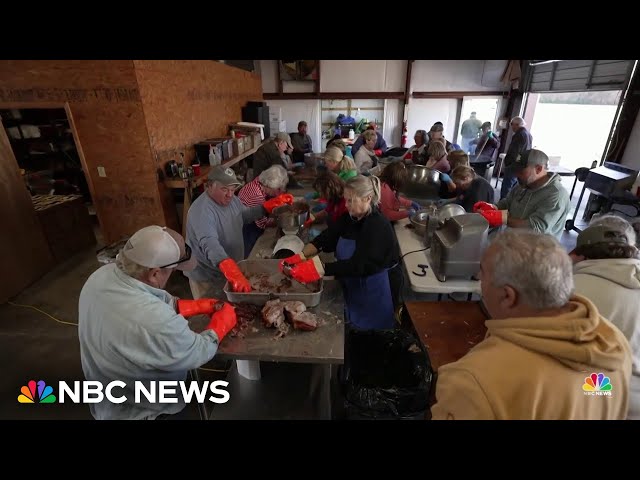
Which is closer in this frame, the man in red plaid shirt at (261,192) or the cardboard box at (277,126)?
the man in red plaid shirt at (261,192)

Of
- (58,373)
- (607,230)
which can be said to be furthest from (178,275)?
(607,230)

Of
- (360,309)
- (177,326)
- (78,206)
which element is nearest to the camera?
(177,326)

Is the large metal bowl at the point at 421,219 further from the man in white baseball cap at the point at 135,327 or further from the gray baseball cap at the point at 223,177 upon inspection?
the man in white baseball cap at the point at 135,327

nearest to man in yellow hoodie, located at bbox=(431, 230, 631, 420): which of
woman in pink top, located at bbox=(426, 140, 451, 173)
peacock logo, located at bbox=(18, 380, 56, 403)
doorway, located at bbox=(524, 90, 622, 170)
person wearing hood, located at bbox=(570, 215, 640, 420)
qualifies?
person wearing hood, located at bbox=(570, 215, 640, 420)

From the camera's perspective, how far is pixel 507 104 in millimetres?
10812

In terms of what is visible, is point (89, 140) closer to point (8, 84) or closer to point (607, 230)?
point (8, 84)

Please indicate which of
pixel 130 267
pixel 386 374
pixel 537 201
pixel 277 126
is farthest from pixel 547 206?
pixel 277 126

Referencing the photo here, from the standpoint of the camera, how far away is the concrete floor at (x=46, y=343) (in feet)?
9.65

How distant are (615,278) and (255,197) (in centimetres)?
323

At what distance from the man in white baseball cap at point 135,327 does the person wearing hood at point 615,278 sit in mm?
2143

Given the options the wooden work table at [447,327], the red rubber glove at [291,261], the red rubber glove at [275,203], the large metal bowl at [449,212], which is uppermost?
the large metal bowl at [449,212]

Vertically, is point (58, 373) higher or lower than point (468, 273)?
lower

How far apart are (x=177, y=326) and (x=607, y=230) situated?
248 centimetres

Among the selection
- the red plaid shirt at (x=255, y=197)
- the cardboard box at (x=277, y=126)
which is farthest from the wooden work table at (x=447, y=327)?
the cardboard box at (x=277, y=126)
